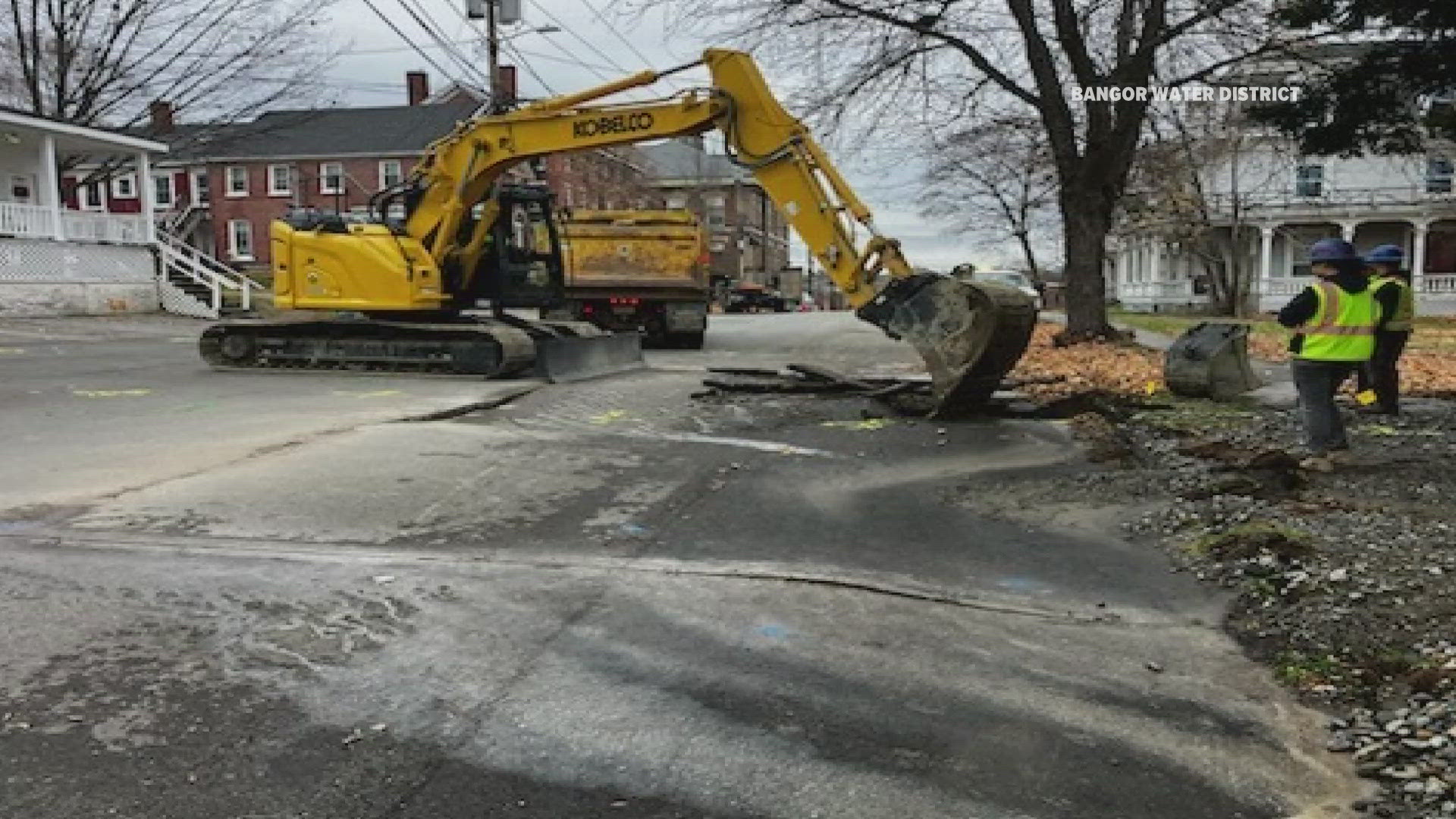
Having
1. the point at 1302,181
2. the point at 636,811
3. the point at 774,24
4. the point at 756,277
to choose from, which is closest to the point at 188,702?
the point at 636,811

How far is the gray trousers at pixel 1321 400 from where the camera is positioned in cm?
842

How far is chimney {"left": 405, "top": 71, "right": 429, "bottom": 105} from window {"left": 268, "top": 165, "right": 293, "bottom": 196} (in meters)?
7.98

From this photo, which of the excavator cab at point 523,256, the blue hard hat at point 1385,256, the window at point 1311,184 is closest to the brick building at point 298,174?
the window at point 1311,184

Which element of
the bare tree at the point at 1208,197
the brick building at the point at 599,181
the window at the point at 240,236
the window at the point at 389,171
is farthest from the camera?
the window at the point at 240,236

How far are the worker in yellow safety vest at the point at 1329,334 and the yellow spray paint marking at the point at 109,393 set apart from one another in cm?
1119

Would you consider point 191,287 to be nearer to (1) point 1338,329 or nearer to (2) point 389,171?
(2) point 389,171

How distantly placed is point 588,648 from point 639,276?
17.3 meters

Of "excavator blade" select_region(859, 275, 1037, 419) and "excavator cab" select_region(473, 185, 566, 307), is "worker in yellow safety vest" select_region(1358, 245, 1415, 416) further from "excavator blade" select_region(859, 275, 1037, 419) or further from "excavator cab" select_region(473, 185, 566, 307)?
"excavator cab" select_region(473, 185, 566, 307)

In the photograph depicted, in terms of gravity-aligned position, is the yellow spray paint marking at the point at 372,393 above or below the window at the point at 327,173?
below

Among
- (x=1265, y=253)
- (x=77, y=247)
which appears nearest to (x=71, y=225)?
(x=77, y=247)

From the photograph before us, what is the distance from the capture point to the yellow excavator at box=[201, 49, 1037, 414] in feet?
39.7

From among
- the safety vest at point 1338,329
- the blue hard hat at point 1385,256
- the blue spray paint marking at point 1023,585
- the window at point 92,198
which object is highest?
the window at point 92,198

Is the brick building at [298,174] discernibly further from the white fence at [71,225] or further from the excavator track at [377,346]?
the excavator track at [377,346]

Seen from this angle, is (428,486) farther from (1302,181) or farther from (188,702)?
(1302,181)
